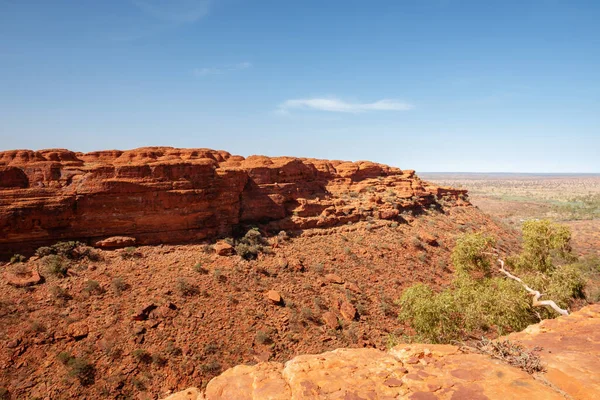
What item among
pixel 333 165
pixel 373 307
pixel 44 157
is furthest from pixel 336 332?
pixel 333 165

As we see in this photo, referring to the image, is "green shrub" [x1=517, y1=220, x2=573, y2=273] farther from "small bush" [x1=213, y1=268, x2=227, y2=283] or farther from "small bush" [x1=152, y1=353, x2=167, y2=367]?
"small bush" [x1=152, y1=353, x2=167, y2=367]

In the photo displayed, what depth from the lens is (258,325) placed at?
16.6 m

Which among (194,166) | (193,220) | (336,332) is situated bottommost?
(336,332)

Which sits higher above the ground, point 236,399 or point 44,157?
point 44,157

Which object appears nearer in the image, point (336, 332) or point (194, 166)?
point (336, 332)

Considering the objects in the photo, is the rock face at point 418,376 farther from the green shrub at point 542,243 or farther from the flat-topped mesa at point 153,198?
the flat-topped mesa at point 153,198

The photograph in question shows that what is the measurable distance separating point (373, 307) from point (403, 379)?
15.7 meters

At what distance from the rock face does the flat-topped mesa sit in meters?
17.9

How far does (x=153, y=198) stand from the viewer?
2077 centimetres

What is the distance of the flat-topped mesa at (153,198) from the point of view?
18.2 meters

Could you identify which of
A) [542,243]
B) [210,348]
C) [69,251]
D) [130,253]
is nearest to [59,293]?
[69,251]

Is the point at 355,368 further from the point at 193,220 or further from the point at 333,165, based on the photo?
the point at 333,165

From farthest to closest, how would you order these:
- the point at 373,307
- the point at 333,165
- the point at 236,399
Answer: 1. the point at 333,165
2. the point at 373,307
3. the point at 236,399

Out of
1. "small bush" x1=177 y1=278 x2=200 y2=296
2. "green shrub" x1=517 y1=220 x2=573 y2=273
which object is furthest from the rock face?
"small bush" x1=177 y1=278 x2=200 y2=296
